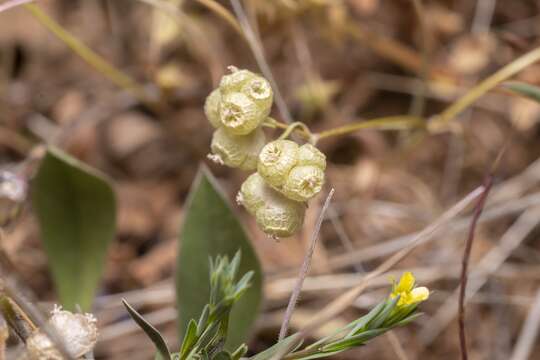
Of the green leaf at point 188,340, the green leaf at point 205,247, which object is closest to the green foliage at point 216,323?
the green leaf at point 188,340

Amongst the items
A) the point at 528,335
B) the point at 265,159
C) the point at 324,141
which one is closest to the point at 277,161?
the point at 265,159

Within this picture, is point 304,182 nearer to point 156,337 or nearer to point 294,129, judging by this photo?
point 294,129

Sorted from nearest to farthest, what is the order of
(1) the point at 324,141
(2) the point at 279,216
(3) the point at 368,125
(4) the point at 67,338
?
(4) the point at 67,338 < (2) the point at 279,216 < (3) the point at 368,125 < (1) the point at 324,141

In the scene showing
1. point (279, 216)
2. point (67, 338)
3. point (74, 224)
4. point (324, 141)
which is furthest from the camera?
point (324, 141)

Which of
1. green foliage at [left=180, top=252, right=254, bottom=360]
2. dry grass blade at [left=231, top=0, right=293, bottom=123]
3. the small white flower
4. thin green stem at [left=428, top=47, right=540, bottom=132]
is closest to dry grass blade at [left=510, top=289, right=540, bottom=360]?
thin green stem at [left=428, top=47, right=540, bottom=132]

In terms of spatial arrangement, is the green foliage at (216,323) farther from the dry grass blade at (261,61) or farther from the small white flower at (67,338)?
the dry grass blade at (261,61)

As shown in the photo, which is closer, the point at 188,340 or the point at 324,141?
the point at 188,340

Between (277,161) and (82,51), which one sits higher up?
(82,51)

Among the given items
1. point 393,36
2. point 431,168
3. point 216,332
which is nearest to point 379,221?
point 431,168
